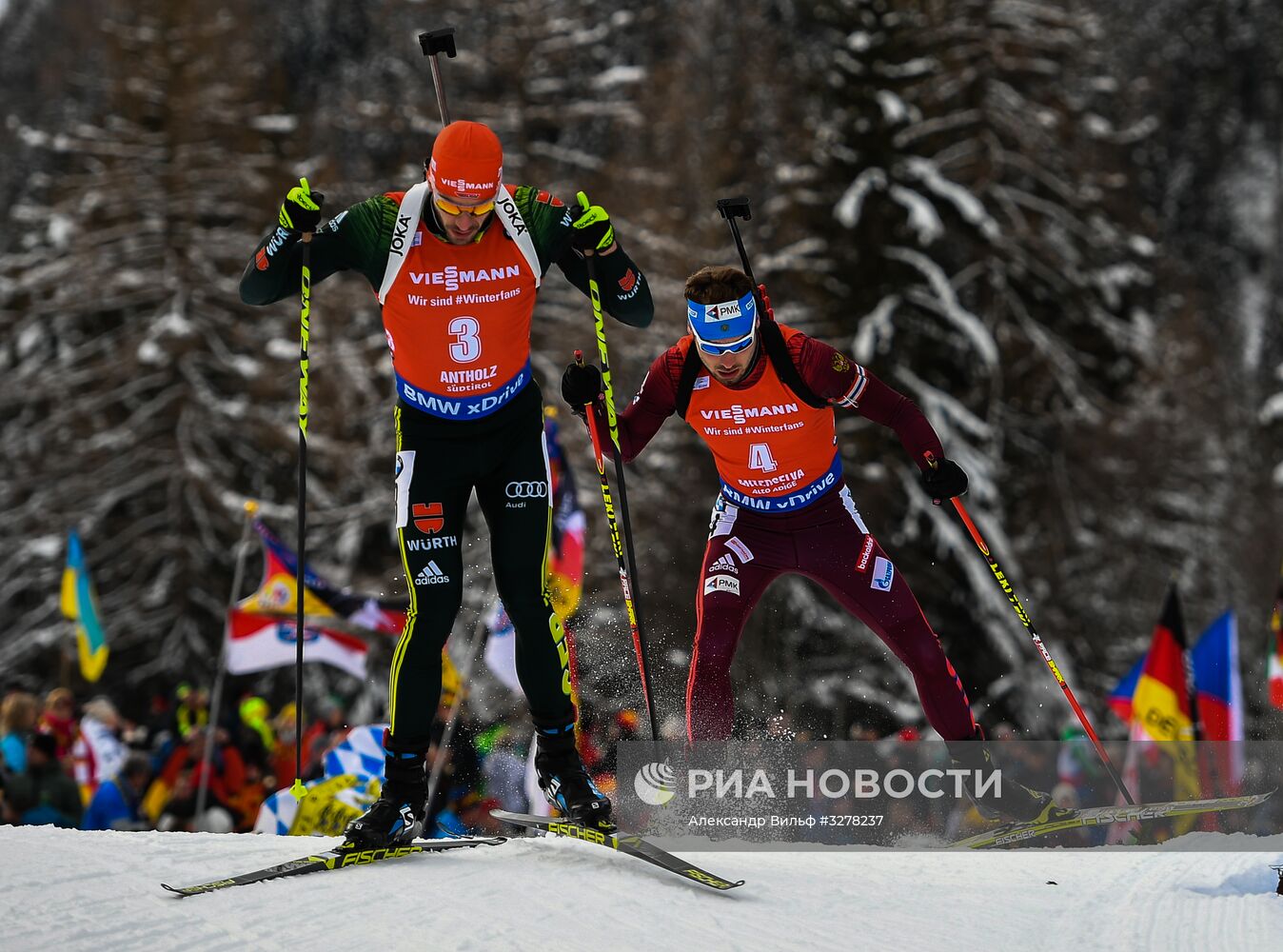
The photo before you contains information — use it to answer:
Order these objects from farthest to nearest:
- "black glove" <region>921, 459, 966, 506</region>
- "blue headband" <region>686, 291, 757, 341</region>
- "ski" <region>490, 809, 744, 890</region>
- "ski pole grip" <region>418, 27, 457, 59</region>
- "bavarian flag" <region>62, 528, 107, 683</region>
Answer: "bavarian flag" <region>62, 528, 107, 683</region> → "black glove" <region>921, 459, 966, 506</region> → "blue headband" <region>686, 291, 757, 341</region> → "ski pole grip" <region>418, 27, 457, 59</region> → "ski" <region>490, 809, 744, 890</region>

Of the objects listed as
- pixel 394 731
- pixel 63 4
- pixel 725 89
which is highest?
pixel 63 4

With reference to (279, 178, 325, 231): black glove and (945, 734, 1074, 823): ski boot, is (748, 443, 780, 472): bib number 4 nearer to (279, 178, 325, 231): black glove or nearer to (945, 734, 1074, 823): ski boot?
(945, 734, 1074, 823): ski boot

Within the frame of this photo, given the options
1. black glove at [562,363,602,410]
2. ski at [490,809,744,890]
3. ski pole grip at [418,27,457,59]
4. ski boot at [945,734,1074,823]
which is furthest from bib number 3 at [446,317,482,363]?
ski boot at [945,734,1074,823]

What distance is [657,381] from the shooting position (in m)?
6.03

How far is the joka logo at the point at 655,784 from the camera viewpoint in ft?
19.0

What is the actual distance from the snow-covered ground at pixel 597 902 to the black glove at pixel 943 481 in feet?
4.76

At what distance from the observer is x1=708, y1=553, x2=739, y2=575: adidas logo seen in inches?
238

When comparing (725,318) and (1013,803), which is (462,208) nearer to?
(725,318)

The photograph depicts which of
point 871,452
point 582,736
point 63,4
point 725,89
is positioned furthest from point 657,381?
point 63,4

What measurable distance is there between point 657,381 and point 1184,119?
2979cm

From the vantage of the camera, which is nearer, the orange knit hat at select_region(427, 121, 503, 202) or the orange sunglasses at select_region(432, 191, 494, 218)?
the orange knit hat at select_region(427, 121, 503, 202)

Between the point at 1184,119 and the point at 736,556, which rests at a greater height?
the point at 1184,119

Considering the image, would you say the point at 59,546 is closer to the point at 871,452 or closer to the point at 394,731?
the point at 871,452

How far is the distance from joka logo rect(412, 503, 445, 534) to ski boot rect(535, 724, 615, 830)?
0.87m
